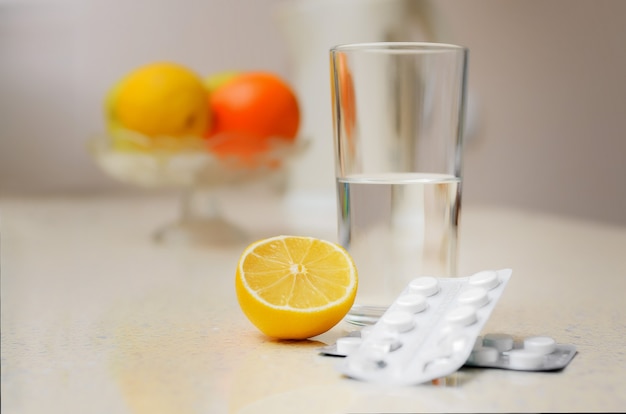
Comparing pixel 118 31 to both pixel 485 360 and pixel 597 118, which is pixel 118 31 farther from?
pixel 485 360

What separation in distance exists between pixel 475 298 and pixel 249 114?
73cm

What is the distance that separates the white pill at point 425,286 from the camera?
565 millimetres

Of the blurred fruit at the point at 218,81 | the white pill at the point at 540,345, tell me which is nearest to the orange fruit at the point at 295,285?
the white pill at the point at 540,345

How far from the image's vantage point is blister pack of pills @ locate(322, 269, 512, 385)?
47 cm

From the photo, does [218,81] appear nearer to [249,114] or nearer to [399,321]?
[249,114]

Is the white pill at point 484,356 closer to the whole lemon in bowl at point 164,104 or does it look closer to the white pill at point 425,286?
the white pill at point 425,286

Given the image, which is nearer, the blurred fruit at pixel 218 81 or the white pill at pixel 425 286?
the white pill at pixel 425 286

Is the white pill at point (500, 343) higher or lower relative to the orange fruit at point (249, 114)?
lower

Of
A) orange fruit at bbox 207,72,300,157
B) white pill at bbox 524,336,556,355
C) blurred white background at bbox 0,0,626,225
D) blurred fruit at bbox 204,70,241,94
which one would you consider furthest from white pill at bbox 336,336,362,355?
blurred white background at bbox 0,0,626,225

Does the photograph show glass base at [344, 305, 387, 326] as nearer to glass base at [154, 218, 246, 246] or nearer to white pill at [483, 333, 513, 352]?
white pill at [483, 333, 513, 352]

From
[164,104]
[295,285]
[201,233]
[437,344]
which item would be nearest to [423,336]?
[437,344]

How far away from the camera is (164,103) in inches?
45.3

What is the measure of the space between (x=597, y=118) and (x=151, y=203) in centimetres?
140

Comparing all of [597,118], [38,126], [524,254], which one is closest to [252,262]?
[524,254]
